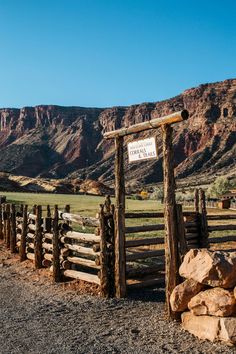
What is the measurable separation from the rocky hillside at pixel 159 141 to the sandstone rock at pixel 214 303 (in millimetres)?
92563

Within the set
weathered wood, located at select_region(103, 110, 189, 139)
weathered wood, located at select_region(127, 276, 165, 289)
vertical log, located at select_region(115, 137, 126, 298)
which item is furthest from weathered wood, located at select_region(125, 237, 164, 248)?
weathered wood, located at select_region(103, 110, 189, 139)

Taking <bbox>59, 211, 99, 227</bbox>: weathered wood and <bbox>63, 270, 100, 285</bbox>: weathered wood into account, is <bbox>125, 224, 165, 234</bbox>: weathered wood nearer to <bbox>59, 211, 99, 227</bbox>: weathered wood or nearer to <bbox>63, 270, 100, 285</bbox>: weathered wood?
<bbox>59, 211, 99, 227</bbox>: weathered wood

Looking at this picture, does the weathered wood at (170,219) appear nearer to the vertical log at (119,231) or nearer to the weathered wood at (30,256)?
the vertical log at (119,231)

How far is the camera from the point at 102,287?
8789mm

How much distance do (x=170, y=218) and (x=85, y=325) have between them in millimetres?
2243

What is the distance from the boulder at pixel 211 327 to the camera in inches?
229

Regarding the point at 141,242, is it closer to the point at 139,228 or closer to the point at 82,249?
the point at 139,228

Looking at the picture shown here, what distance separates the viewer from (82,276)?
9852mm

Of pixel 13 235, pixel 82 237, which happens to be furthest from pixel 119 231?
pixel 13 235

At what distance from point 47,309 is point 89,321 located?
3.82 feet

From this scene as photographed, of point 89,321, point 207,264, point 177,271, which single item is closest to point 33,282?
point 89,321

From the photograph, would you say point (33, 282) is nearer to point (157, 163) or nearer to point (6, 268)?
point (6, 268)

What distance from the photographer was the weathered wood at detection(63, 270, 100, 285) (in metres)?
9.33

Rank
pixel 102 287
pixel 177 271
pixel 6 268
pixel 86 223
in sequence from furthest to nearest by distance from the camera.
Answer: pixel 6 268 → pixel 86 223 → pixel 102 287 → pixel 177 271
